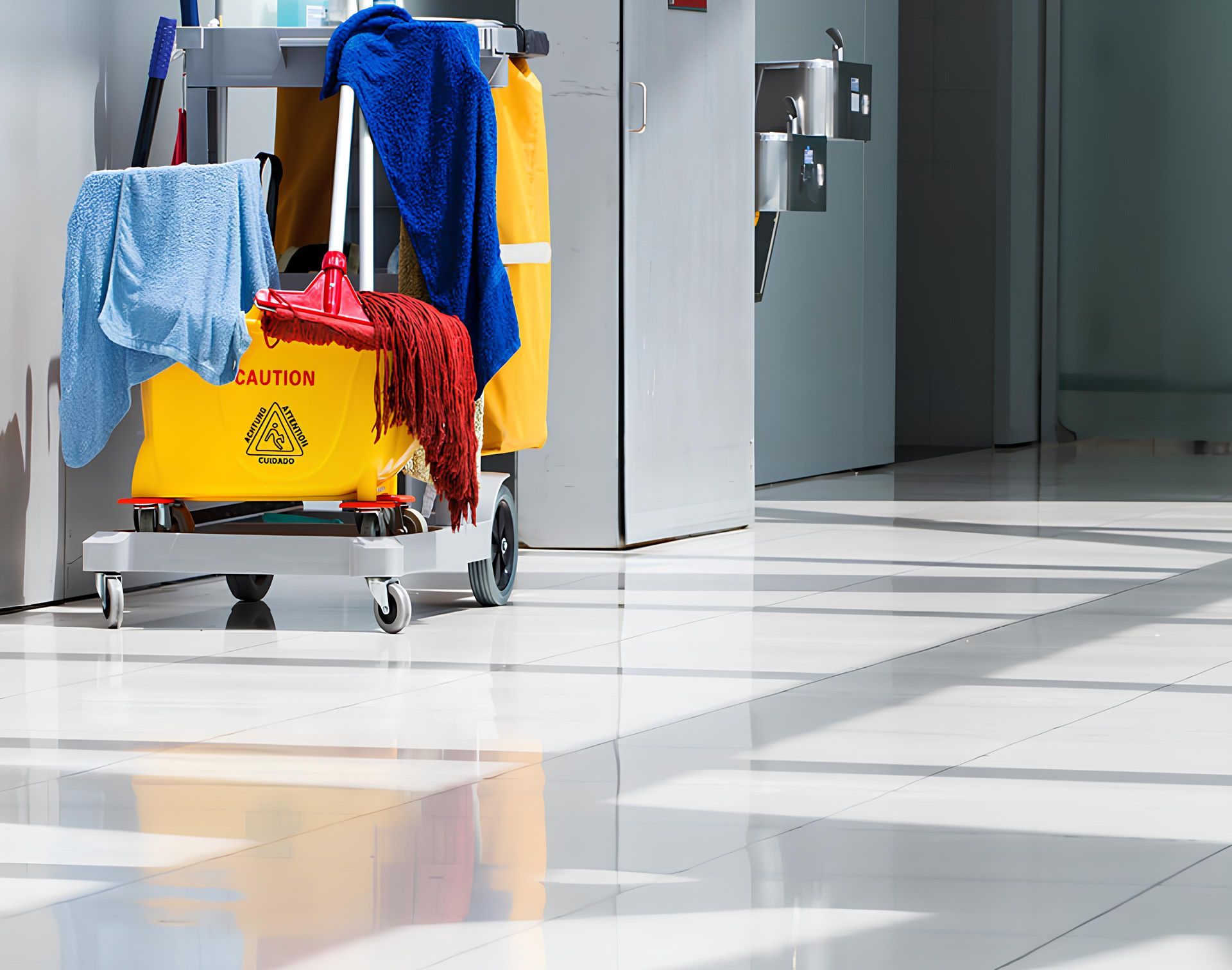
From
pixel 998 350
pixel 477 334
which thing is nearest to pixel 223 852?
pixel 477 334

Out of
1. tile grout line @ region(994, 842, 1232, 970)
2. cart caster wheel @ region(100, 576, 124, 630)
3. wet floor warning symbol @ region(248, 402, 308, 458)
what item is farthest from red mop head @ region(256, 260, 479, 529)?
tile grout line @ region(994, 842, 1232, 970)

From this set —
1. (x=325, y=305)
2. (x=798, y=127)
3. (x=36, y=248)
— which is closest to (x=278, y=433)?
(x=325, y=305)

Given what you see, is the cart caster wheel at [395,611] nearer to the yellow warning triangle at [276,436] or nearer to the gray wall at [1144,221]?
the yellow warning triangle at [276,436]

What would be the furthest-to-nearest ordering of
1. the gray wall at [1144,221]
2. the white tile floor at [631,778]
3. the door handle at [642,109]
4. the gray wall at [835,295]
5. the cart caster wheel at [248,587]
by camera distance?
1. the gray wall at [1144,221]
2. the gray wall at [835,295]
3. the door handle at [642,109]
4. the cart caster wheel at [248,587]
5. the white tile floor at [631,778]

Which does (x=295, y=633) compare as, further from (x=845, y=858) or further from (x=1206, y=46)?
(x=1206, y=46)

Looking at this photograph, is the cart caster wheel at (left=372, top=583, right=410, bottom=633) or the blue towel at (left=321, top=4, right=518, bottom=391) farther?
the blue towel at (left=321, top=4, right=518, bottom=391)

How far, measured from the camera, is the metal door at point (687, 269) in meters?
5.56

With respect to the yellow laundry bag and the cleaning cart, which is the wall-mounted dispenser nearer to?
the yellow laundry bag

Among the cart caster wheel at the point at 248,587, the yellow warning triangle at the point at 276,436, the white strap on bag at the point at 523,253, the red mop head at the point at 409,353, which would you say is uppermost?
the white strap on bag at the point at 523,253

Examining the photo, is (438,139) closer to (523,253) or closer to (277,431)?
(523,253)

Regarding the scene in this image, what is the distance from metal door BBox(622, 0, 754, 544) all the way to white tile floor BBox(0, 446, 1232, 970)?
2.80ft

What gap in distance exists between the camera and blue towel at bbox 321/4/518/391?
4.10 meters

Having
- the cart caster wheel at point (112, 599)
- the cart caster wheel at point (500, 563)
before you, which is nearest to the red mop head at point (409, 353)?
the cart caster wheel at point (500, 563)

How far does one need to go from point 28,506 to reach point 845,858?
264 centimetres
